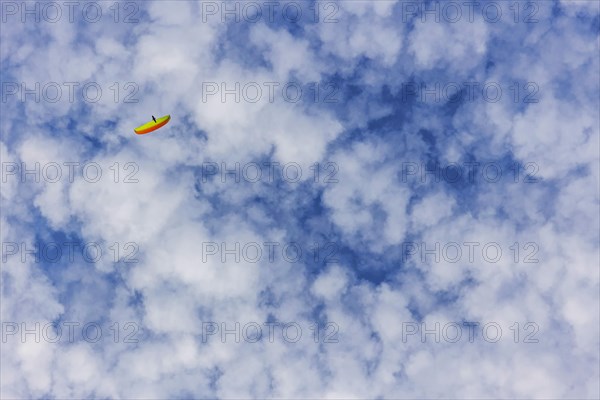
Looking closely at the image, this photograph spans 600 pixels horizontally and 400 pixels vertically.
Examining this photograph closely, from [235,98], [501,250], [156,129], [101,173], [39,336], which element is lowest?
[39,336]

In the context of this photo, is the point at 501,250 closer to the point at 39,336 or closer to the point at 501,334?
the point at 501,334

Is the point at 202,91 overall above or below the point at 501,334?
above

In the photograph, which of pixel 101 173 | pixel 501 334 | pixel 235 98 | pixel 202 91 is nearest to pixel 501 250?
pixel 501 334

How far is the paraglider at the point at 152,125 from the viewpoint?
5719 centimetres

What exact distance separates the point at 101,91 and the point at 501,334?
186ft

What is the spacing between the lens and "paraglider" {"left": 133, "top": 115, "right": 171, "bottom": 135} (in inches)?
2251

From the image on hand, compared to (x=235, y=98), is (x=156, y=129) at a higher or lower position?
lower

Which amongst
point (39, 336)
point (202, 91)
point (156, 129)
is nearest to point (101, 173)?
point (156, 129)

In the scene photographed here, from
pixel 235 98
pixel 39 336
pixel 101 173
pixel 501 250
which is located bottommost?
pixel 39 336

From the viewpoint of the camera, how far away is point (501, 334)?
61844mm

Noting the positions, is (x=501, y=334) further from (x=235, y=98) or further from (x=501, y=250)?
(x=235, y=98)

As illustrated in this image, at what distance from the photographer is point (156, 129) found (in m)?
59.1

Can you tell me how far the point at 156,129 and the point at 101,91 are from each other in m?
8.63

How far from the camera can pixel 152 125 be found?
57.4 m
